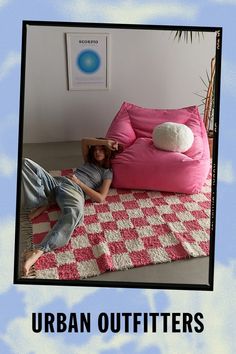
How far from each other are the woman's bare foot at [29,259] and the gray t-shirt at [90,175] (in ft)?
0.94

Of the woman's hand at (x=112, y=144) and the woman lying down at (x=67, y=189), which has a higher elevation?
the woman's hand at (x=112, y=144)

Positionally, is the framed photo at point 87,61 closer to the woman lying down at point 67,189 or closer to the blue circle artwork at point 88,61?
the blue circle artwork at point 88,61

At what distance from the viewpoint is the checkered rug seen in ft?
4.17

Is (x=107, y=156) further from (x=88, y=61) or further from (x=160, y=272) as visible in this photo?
(x=160, y=272)

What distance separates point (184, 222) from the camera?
135 centimetres

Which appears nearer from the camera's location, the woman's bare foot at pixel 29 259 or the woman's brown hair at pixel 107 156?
the woman's bare foot at pixel 29 259

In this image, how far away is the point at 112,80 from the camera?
1294 mm

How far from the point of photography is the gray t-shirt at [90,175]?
138 centimetres

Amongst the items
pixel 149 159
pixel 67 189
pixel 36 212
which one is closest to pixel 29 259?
pixel 36 212

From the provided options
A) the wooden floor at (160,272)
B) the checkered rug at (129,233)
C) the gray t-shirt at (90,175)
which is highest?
the gray t-shirt at (90,175)

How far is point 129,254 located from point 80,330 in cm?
28

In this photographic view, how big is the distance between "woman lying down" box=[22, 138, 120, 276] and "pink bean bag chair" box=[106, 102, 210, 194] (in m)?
0.05

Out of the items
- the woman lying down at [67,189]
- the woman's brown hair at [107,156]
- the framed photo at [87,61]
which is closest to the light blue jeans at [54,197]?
the woman lying down at [67,189]

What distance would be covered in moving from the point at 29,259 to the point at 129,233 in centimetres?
34
